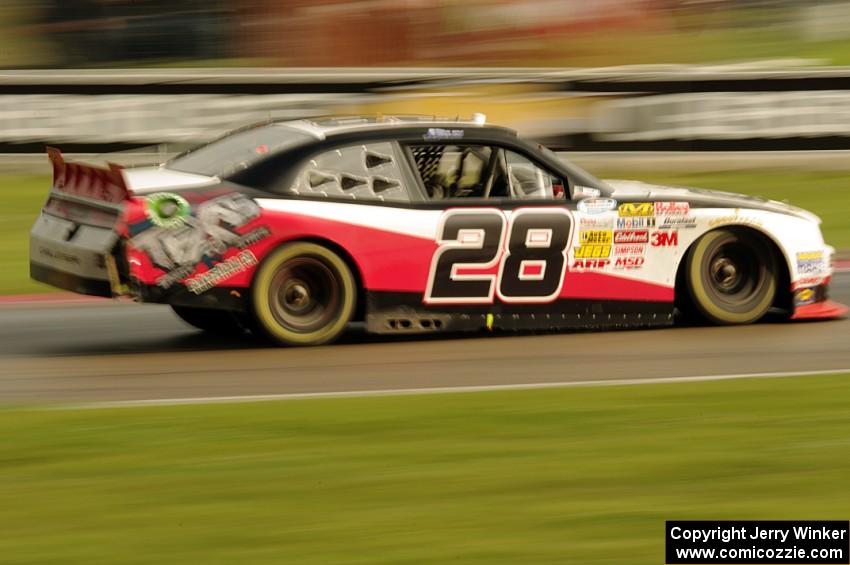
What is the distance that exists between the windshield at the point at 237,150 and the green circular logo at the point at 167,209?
44cm

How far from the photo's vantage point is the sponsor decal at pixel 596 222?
9242mm

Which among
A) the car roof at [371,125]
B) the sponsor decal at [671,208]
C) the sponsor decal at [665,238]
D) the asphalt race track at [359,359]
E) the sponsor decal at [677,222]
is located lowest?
the asphalt race track at [359,359]

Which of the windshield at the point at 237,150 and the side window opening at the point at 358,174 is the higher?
the windshield at the point at 237,150

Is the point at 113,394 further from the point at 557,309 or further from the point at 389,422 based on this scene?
the point at 557,309

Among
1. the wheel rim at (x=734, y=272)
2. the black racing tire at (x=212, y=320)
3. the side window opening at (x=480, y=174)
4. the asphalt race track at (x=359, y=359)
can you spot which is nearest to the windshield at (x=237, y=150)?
the side window opening at (x=480, y=174)

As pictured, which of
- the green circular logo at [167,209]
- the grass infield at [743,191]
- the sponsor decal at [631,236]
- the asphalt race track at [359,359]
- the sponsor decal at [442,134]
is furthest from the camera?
the grass infield at [743,191]

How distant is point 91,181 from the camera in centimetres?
873

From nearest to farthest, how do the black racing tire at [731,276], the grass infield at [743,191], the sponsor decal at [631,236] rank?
1. the sponsor decal at [631,236]
2. the black racing tire at [731,276]
3. the grass infield at [743,191]

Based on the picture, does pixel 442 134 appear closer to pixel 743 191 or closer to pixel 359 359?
pixel 359 359

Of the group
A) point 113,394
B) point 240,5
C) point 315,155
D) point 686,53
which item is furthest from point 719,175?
point 113,394

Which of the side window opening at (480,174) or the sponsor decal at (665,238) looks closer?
the side window opening at (480,174)

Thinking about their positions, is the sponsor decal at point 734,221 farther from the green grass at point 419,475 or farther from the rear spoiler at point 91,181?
the rear spoiler at point 91,181

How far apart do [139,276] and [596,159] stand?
32.7 feet
